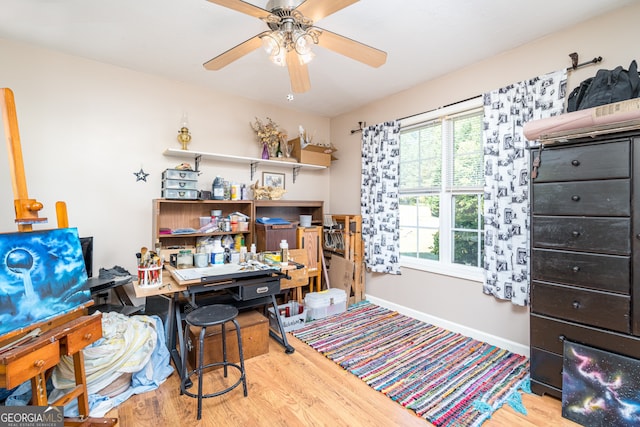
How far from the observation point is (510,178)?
237 centimetres

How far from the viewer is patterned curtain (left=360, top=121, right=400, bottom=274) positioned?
331 centimetres

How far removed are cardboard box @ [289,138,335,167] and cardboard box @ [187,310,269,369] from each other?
6.56ft

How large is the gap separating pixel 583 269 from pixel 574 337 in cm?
41

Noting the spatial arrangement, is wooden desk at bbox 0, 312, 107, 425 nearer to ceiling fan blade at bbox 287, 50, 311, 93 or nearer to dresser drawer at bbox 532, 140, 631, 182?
ceiling fan blade at bbox 287, 50, 311, 93

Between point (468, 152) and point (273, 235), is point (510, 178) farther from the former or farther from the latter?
point (273, 235)

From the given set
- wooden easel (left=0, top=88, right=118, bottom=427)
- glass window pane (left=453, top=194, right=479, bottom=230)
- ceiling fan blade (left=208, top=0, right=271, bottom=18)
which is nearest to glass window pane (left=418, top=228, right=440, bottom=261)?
glass window pane (left=453, top=194, right=479, bottom=230)

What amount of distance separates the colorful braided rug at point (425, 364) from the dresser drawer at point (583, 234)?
3.32ft

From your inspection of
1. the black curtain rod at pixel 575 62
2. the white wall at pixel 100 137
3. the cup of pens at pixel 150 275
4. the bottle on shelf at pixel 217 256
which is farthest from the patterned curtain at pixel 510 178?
the white wall at pixel 100 137

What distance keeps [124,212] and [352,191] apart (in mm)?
2563

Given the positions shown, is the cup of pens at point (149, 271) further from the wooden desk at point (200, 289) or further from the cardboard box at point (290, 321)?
the cardboard box at point (290, 321)

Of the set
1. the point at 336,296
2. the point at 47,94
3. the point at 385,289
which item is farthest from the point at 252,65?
the point at 385,289

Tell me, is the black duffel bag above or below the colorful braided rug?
above

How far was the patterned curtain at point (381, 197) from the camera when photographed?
331cm

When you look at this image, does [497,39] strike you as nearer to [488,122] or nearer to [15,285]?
[488,122]
